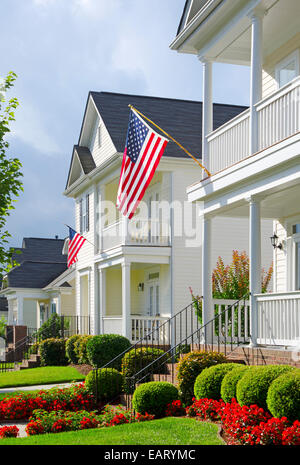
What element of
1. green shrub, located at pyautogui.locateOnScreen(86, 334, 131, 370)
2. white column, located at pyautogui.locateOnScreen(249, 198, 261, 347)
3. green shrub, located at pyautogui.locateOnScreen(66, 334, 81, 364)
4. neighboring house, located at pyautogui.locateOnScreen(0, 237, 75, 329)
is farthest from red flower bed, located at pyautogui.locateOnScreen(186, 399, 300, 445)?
neighboring house, located at pyautogui.locateOnScreen(0, 237, 75, 329)

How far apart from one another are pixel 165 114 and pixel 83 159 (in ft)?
15.5

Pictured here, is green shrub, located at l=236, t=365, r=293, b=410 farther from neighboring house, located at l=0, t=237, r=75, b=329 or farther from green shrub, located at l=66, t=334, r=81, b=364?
neighboring house, located at l=0, t=237, r=75, b=329

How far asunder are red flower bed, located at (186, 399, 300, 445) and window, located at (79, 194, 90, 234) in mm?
20358

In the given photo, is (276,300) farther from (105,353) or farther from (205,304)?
(105,353)

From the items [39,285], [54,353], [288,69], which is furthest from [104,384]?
[39,285]

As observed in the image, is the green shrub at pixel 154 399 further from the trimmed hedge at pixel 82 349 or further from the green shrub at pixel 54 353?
the green shrub at pixel 54 353

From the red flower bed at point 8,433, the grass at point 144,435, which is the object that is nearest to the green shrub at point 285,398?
the grass at point 144,435

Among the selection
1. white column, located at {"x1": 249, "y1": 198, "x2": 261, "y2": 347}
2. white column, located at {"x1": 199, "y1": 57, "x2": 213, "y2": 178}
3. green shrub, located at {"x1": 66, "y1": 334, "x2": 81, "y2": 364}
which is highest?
white column, located at {"x1": 199, "y1": 57, "x2": 213, "y2": 178}

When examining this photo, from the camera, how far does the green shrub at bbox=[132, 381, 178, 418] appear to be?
12672 millimetres

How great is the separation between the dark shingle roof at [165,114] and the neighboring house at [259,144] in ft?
27.1

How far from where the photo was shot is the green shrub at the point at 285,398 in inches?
367

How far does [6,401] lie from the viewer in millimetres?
15180
